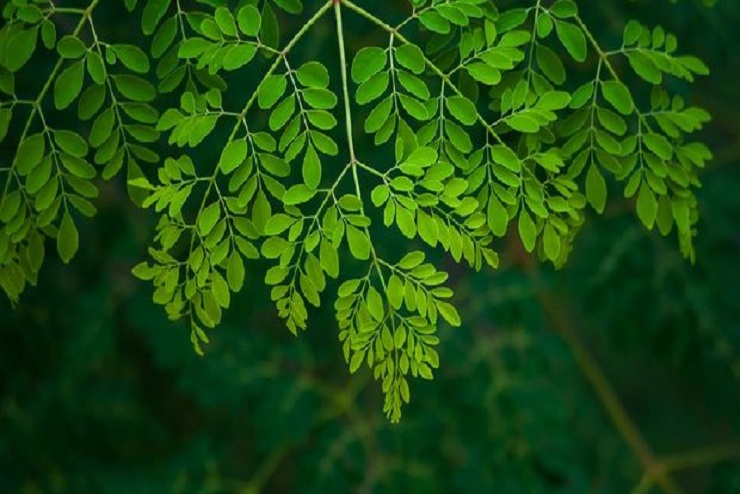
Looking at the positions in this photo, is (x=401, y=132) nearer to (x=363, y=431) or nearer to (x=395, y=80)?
(x=395, y=80)

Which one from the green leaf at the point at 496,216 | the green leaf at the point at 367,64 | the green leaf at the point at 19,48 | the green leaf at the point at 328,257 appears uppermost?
the green leaf at the point at 367,64

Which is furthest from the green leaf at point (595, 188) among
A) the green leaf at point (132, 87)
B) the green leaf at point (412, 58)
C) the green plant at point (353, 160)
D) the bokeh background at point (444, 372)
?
the bokeh background at point (444, 372)

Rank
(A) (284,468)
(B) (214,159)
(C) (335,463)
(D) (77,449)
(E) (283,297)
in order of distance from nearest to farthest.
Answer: (E) (283,297)
(B) (214,159)
(C) (335,463)
(D) (77,449)
(A) (284,468)

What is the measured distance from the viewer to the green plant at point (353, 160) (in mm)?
611

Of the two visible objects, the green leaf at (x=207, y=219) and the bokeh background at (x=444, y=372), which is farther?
the bokeh background at (x=444, y=372)

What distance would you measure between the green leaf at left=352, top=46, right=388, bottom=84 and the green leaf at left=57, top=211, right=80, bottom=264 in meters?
0.16

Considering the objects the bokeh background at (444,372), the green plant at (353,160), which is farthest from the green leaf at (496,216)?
the bokeh background at (444,372)

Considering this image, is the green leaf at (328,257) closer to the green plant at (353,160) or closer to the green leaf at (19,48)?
Result: the green plant at (353,160)

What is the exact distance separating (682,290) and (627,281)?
0.05 metres

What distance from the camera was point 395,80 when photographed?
25.2 inches

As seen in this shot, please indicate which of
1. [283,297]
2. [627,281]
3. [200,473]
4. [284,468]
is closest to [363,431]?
[200,473]

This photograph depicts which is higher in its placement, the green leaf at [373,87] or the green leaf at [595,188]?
the green leaf at [373,87]

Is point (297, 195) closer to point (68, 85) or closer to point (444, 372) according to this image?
point (68, 85)

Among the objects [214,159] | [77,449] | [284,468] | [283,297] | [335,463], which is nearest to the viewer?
[283,297]
